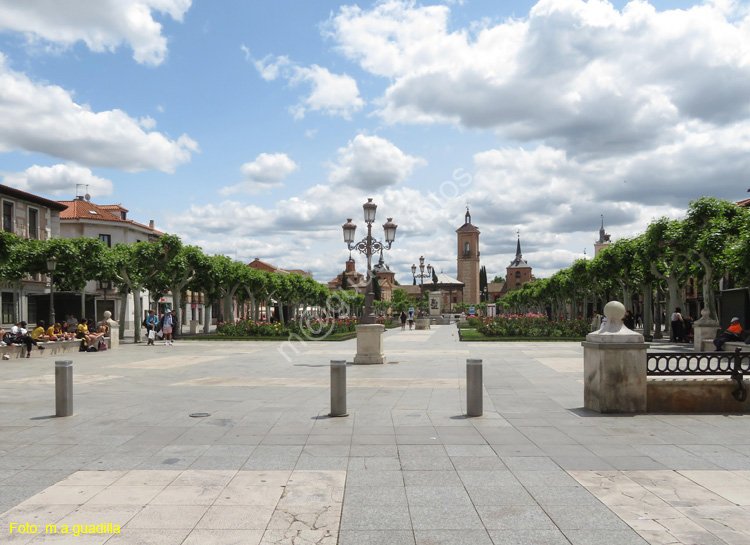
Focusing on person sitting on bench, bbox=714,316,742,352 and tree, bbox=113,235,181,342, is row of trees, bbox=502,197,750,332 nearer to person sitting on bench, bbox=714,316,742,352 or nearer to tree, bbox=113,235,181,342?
person sitting on bench, bbox=714,316,742,352

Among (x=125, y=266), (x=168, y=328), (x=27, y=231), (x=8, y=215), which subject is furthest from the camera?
(x=27, y=231)

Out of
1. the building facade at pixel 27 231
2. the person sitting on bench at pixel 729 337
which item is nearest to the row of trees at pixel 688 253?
the person sitting on bench at pixel 729 337

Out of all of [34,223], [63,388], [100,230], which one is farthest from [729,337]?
[100,230]

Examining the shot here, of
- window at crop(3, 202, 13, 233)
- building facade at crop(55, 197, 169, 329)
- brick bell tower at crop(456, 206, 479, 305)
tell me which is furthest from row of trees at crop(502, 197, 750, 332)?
brick bell tower at crop(456, 206, 479, 305)

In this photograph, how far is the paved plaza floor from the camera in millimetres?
4348

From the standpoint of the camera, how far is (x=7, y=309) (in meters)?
41.5

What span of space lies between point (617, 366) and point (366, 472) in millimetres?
4621

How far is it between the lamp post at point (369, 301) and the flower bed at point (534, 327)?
545 inches

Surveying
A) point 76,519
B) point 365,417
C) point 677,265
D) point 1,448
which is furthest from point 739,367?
point 677,265

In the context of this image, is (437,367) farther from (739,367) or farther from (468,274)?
(468,274)

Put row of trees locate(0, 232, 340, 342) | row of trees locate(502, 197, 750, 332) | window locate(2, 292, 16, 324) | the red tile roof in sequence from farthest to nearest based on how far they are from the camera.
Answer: the red tile roof < window locate(2, 292, 16, 324) < row of trees locate(0, 232, 340, 342) < row of trees locate(502, 197, 750, 332)

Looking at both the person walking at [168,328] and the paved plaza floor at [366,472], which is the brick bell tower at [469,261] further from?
the paved plaza floor at [366,472]

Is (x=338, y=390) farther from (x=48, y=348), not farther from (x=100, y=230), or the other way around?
(x=100, y=230)

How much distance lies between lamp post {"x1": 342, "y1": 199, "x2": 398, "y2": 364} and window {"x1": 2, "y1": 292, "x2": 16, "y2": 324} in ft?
104
